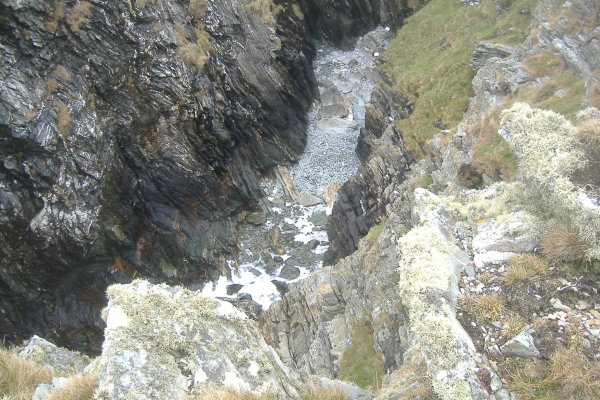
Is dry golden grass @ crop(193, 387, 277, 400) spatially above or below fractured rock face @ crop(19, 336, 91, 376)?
below

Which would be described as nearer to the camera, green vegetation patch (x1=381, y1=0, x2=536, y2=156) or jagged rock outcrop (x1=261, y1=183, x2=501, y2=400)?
jagged rock outcrop (x1=261, y1=183, x2=501, y2=400)

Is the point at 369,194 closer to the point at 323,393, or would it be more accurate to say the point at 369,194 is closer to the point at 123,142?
the point at 123,142

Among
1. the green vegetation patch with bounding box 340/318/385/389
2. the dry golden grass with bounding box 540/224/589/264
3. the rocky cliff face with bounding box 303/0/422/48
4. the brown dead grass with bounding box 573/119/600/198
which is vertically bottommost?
the green vegetation patch with bounding box 340/318/385/389

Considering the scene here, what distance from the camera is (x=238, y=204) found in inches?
1195

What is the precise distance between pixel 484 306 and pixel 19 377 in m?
9.12

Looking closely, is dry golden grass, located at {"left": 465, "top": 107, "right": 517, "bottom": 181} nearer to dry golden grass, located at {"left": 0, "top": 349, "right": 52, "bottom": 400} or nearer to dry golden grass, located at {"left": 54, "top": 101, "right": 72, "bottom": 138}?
dry golden grass, located at {"left": 0, "top": 349, "right": 52, "bottom": 400}

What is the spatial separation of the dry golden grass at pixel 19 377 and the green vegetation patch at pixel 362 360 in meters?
8.85

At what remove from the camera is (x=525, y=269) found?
31.1 ft

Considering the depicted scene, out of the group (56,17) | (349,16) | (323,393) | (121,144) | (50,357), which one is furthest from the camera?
(349,16)

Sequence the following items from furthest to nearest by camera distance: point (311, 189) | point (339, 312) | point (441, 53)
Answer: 1. point (441, 53)
2. point (311, 189)
3. point (339, 312)

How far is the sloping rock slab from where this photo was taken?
737 cm

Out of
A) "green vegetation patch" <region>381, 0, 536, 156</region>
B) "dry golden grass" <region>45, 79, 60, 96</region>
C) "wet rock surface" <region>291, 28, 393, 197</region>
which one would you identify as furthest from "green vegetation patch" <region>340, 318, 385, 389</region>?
"dry golden grass" <region>45, 79, 60, 96</region>

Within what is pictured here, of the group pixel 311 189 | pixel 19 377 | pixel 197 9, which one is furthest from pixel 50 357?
pixel 197 9

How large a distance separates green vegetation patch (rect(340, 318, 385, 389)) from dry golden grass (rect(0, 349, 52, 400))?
29.0 ft
